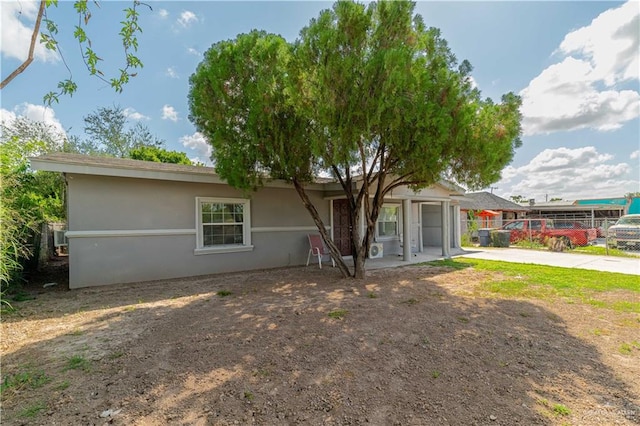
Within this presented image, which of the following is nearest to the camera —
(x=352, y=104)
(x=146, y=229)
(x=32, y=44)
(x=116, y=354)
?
(x=32, y=44)

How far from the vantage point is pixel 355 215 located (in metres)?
7.67

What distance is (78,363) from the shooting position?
329 centimetres

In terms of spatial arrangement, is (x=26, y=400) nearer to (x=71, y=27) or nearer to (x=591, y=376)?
(x=71, y=27)

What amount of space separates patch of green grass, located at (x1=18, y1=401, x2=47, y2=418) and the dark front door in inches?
361

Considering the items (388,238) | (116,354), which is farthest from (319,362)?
(388,238)

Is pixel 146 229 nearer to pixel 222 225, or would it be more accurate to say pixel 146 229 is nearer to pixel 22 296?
pixel 222 225

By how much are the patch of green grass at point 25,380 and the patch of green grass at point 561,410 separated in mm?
4566

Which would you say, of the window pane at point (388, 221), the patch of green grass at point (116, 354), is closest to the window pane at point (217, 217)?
the patch of green grass at point (116, 354)

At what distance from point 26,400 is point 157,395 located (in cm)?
110

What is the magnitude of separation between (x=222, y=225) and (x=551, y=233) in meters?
15.4

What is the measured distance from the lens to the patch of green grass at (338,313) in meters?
4.76

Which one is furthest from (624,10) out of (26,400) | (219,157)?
(26,400)

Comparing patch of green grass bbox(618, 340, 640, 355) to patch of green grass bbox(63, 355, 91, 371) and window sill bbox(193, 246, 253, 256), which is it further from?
window sill bbox(193, 246, 253, 256)

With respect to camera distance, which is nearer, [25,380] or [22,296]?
[25,380]
